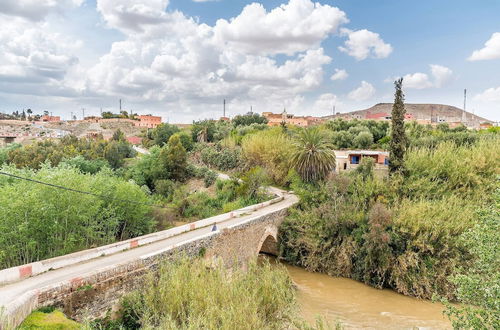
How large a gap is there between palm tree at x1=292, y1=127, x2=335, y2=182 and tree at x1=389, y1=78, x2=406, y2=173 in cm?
447

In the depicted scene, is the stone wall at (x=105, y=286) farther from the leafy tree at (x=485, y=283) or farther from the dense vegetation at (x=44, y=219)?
the leafy tree at (x=485, y=283)

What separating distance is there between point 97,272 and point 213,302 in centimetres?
344

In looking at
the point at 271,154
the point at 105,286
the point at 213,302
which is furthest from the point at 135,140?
the point at 213,302

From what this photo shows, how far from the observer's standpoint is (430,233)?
16.5 metres

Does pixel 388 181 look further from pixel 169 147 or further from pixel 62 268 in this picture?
pixel 169 147

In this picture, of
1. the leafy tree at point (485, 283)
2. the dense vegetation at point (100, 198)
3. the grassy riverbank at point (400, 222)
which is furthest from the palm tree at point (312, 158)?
the leafy tree at point (485, 283)

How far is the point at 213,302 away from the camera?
7.95m

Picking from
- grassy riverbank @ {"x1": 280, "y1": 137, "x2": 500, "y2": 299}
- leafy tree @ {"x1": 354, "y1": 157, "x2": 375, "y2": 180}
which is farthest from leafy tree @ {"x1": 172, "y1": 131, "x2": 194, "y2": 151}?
leafy tree @ {"x1": 354, "y1": 157, "x2": 375, "y2": 180}

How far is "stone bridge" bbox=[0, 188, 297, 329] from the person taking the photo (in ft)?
25.3

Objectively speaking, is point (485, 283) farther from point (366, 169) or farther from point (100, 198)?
point (366, 169)

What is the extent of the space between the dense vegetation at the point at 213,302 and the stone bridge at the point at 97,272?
2.11 ft

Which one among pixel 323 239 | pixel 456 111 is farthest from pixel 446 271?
pixel 456 111

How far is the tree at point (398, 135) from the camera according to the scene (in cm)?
2200

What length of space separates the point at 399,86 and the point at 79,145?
3976 centimetres
